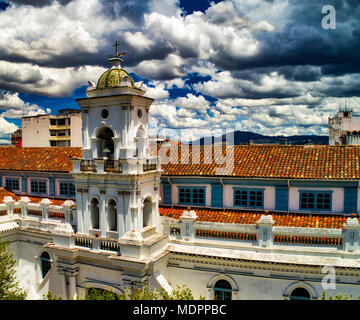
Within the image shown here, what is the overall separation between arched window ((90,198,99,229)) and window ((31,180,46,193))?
11.0 metres

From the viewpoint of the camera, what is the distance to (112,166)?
61.0ft

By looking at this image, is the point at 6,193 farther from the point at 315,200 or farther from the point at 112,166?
the point at 315,200

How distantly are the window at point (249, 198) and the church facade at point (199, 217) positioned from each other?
0.22ft

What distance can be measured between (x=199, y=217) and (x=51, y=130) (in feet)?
198

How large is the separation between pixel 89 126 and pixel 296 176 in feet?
45.2

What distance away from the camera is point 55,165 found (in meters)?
27.5

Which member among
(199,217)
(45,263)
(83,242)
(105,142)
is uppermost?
(105,142)

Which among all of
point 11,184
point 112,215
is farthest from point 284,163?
point 11,184

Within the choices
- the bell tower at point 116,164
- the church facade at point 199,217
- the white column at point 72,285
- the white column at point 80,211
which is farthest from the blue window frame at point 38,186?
the white column at point 72,285

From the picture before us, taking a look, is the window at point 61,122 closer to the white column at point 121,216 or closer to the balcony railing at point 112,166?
the balcony railing at point 112,166

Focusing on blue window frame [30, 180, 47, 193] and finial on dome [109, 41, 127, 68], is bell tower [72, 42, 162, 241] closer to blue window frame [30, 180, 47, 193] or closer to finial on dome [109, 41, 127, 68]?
finial on dome [109, 41, 127, 68]

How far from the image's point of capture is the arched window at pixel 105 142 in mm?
19672
